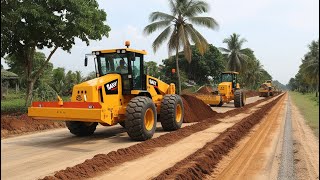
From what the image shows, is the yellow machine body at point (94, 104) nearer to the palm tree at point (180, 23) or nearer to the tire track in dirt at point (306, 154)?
the tire track in dirt at point (306, 154)

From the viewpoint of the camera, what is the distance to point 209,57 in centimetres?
5197

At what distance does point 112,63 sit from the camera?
1033cm

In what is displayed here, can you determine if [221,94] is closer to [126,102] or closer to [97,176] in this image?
[126,102]

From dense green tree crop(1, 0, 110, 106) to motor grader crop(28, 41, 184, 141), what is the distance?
4.16 meters

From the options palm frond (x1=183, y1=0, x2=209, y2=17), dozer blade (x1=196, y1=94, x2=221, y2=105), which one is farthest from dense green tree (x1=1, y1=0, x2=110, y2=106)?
palm frond (x1=183, y1=0, x2=209, y2=17)

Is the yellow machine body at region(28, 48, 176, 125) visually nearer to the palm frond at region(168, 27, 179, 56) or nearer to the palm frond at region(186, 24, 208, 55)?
the palm frond at region(186, 24, 208, 55)

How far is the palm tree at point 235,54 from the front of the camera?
5123 centimetres

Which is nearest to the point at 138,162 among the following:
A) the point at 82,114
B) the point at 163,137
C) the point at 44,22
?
the point at 82,114

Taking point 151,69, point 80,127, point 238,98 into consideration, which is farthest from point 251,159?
point 238,98

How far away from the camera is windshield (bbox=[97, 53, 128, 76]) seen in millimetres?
10141

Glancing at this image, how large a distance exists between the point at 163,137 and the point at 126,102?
147cm

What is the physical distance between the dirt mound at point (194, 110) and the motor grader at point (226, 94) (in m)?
5.96

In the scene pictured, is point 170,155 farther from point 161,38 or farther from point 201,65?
point 201,65

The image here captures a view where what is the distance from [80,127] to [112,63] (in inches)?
84.4
